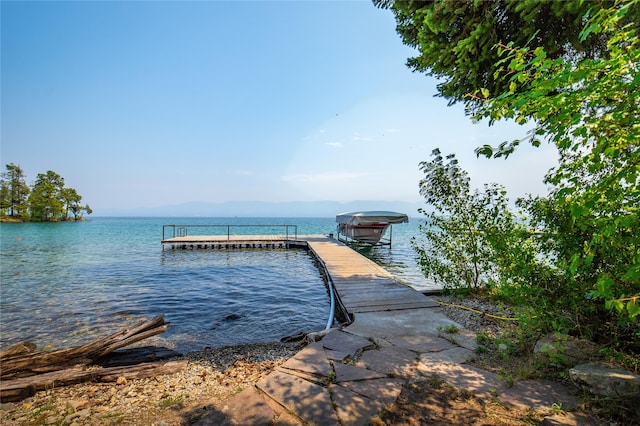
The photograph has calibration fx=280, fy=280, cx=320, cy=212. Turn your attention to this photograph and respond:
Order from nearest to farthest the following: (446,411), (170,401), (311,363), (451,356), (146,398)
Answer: (446,411) < (170,401) < (146,398) < (311,363) < (451,356)

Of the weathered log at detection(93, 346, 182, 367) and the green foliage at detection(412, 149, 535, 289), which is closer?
the weathered log at detection(93, 346, 182, 367)

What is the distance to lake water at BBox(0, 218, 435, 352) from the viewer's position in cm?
729

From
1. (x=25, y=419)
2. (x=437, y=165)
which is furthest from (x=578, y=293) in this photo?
(x=25, y=419)

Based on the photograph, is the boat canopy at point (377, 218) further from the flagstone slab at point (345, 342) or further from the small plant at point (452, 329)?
the flagstone slab at point (345, 342)

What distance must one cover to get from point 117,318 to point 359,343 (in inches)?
309

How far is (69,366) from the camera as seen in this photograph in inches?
187

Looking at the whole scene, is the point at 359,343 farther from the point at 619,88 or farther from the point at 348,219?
the point at 348,219

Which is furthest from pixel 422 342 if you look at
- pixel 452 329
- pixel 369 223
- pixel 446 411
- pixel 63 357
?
pixel 369 223

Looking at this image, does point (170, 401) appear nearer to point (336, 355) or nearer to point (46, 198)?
point (336, 355)

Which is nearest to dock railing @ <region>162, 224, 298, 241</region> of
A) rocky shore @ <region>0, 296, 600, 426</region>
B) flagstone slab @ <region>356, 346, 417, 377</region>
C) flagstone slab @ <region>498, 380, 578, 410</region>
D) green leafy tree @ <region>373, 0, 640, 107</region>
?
rocky shore @ <region>0, 296, 600, 426</region>

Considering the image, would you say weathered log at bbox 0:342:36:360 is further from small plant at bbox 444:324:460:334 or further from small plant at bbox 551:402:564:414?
small plant at bbox 551:402:564:414

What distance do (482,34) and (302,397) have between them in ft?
20.8

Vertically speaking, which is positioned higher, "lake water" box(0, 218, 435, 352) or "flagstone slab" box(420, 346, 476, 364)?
"flagstone slab" box(420, 346, 476, 364)

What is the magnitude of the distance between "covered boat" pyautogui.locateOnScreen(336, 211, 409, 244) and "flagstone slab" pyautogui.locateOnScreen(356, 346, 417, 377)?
1690 cm
